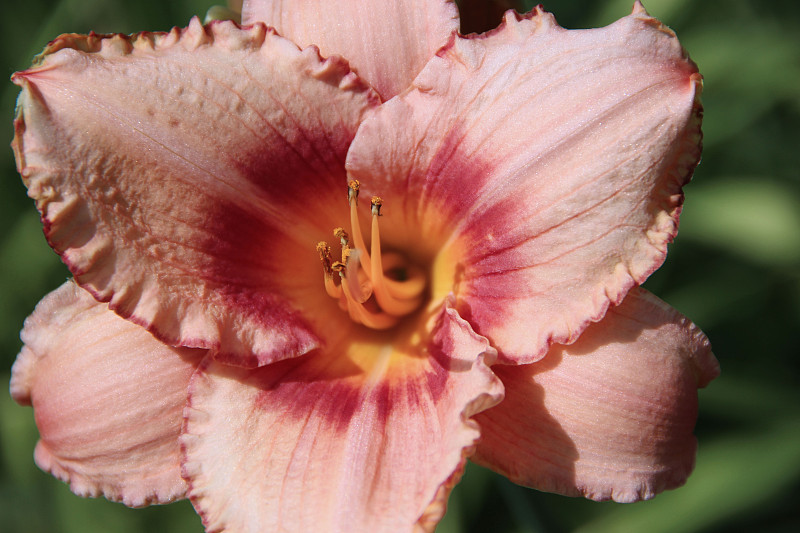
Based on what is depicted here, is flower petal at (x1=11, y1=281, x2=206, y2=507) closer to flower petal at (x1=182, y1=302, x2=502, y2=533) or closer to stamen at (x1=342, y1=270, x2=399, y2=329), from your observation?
flower petal at (x1=182, y1=302, x2=502, y2=533)

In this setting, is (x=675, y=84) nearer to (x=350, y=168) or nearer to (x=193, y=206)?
(x=350, y=168)

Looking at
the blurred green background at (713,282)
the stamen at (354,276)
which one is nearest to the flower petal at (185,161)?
the stamen at (354,276)

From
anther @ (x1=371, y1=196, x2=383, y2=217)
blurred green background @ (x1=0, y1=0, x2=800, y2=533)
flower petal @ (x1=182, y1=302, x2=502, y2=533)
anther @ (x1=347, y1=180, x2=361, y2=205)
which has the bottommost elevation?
blurred green background @ (x1=0, y1=0, x2=800, y2=533)

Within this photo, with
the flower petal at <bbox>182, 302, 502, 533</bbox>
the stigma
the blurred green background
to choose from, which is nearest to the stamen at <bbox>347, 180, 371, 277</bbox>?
the stigma

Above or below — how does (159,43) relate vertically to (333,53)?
above

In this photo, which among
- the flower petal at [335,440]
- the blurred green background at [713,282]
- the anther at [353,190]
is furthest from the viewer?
the blurred green background at [713,282]

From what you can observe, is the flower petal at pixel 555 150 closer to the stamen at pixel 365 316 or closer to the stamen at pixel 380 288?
the stamen at pixel 380 288

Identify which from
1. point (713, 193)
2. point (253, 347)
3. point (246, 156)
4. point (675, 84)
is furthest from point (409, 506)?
point (713, 193)
